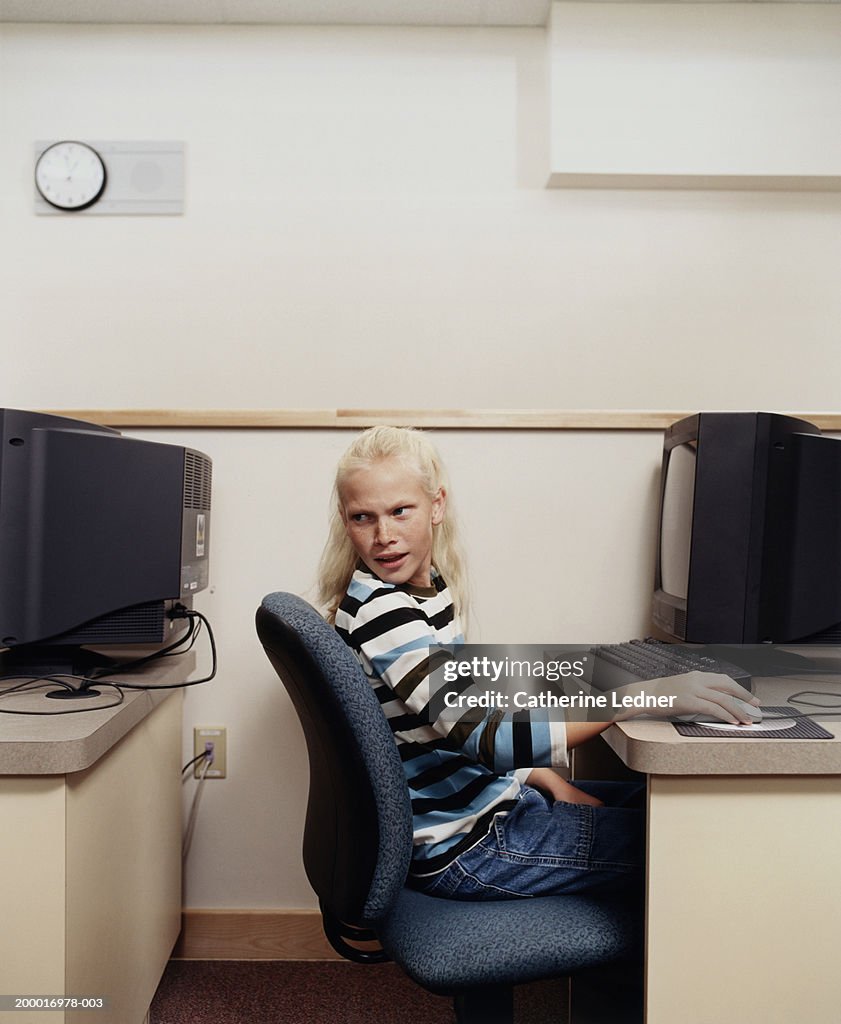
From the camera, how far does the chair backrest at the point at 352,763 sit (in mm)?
932

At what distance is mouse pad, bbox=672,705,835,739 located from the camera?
97cm

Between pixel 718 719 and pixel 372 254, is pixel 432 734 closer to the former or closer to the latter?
pixel 718 719

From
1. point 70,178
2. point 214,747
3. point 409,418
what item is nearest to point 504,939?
point 214,747

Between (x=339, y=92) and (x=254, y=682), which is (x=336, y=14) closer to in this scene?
(x=339, y=92)

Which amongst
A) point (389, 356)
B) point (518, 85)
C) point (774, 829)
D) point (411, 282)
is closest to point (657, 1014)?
point (774, 829)

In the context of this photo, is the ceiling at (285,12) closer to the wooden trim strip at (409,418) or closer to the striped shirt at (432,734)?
the wooden trim strip at (409,418)

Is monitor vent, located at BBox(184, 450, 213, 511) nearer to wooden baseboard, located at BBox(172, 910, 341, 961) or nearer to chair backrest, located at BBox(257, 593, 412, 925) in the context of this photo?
chair backrest, located at BBox(257, 593, 412, 925)

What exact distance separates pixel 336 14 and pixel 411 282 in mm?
620

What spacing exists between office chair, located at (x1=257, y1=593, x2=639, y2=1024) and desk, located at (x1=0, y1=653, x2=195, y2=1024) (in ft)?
0.89

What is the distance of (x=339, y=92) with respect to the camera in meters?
1.89

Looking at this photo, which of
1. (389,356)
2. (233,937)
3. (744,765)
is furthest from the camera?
(389,356)

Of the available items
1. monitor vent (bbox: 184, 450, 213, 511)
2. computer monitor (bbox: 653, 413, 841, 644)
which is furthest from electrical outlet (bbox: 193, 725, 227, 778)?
computer monitor (bbox: 653, 413, 841, 644)

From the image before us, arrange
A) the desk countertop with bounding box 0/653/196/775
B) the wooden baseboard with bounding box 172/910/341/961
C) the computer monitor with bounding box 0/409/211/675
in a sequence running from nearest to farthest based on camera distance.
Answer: the desk countertop with bounding box 0/653/196/775, the computer monitor with bounding box 0/409/211/675, the wooden baseboard with bounding box 172/910/341/961

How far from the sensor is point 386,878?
0.95 metres
